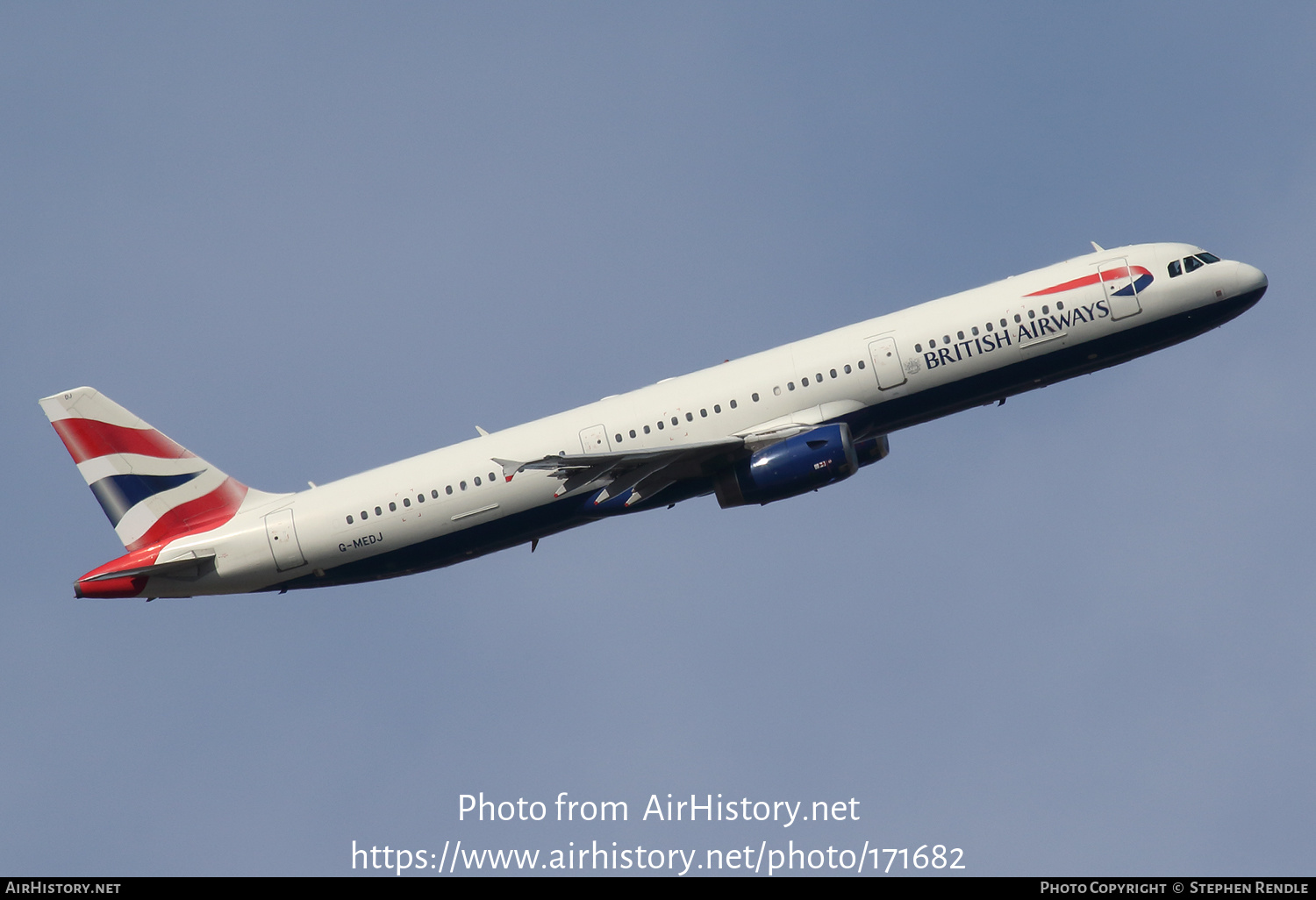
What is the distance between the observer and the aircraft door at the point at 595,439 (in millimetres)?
57656

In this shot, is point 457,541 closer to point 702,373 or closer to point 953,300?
point 702,373

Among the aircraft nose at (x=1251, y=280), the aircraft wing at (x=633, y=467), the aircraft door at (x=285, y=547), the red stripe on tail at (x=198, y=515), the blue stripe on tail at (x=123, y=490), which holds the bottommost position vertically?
the aircraft door at (x=285, y=547)

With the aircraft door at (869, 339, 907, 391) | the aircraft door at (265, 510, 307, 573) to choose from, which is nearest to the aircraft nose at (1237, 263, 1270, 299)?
the aircraft door at (869, 339, 907, 391)

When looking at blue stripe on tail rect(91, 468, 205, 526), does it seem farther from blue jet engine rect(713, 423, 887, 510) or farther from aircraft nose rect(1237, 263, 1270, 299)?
aircraft nose rect(1237, 263, 1270, 299)

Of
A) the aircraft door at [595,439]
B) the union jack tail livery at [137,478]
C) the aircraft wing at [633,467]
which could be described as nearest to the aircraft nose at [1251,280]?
the aircraft wing at [633,467]

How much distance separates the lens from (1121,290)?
5625 cm

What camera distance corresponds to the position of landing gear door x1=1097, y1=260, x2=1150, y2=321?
56156mm

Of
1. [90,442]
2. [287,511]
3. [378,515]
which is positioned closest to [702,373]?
[378,515]

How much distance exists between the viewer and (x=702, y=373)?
58.3m

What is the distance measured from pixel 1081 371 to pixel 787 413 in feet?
39.1

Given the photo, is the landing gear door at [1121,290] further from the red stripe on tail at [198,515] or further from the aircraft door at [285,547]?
the red stripe on tail at [198,515]

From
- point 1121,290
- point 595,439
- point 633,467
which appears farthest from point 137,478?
point 1121,290

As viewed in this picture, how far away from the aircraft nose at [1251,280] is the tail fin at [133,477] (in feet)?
→ 138

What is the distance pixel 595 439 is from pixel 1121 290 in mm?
21491
